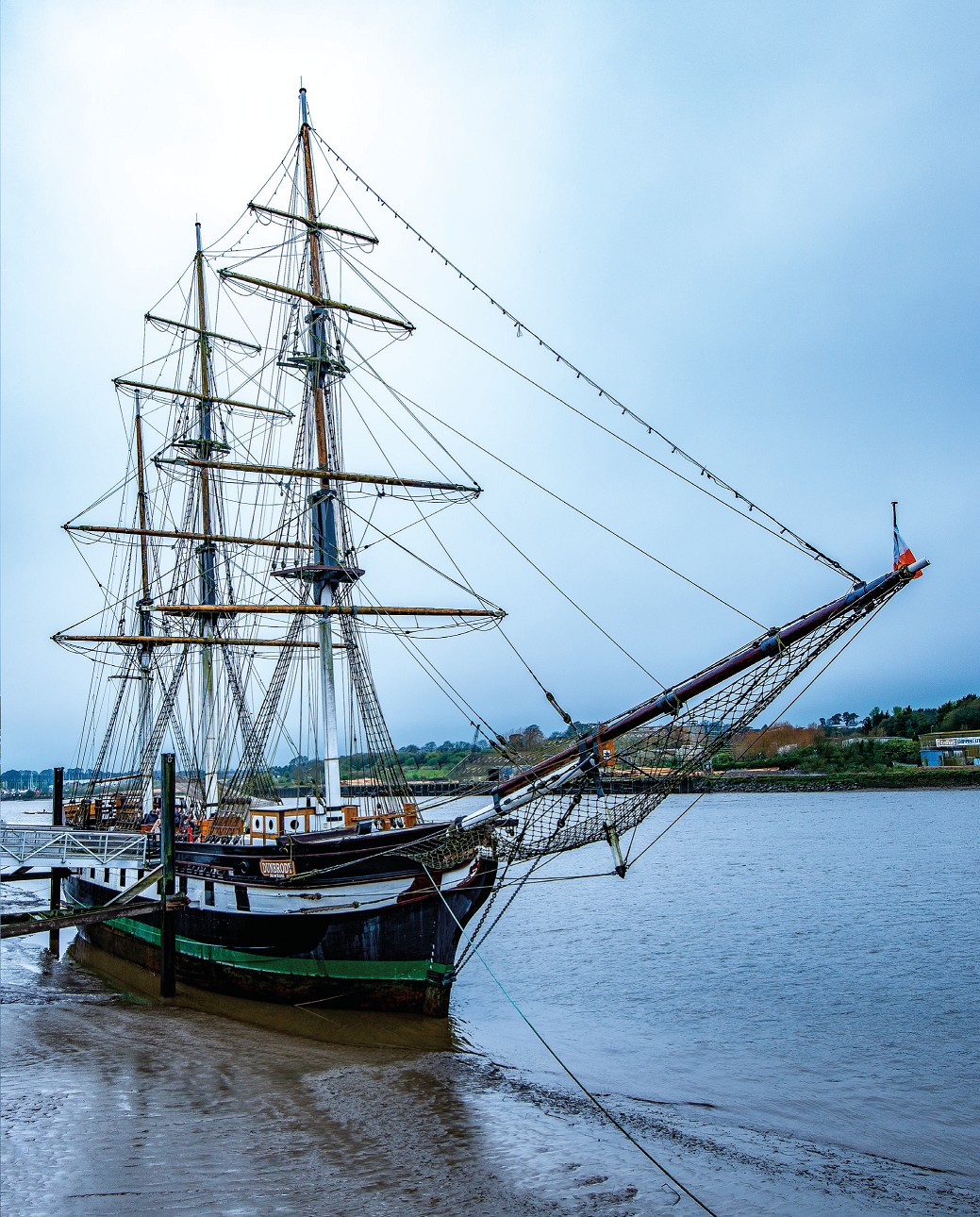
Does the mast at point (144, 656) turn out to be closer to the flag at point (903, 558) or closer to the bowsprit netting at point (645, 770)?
the bowsprit netting at point (645, 770)

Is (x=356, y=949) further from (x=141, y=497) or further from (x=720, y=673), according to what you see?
(x=141, y=497)

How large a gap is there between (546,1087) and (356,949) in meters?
4.84

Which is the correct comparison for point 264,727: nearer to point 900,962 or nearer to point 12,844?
point 12,844

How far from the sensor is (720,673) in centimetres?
1395

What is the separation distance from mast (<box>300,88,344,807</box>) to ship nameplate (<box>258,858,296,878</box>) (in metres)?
2.27

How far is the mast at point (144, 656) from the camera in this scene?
3519cm

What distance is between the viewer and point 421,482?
22.6 meters

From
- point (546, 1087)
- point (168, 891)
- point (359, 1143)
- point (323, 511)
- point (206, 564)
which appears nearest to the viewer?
point (359, 1143)

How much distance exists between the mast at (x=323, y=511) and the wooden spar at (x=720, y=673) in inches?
245

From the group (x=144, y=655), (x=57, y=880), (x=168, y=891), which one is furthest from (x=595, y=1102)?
(x=144, y=655)

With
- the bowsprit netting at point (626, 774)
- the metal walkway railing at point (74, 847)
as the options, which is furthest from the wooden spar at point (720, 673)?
the metal walkway railing at point (74, 847)

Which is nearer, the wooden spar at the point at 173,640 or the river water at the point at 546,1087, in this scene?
the river water at the point at 546,1087

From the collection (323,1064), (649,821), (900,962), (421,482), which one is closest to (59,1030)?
(323,1064)

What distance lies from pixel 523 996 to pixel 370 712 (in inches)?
309
